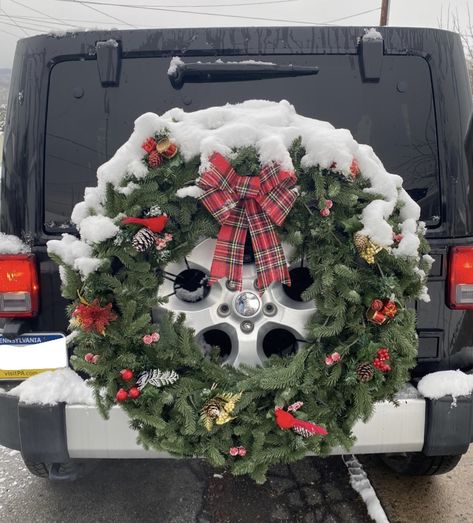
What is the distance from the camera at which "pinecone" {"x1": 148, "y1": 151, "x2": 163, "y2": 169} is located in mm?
2018

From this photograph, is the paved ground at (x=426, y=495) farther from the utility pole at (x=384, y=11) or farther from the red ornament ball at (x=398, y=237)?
the utility pole at (x=384, y=11)

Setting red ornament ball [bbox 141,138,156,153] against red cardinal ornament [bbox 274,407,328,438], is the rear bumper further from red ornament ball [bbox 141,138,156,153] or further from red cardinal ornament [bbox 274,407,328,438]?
red ornament ball [bbox 141,138,156,153]

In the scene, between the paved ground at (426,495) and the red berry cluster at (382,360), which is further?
the paved ground at (426,495)

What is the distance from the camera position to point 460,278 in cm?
236

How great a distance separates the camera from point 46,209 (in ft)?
7.73

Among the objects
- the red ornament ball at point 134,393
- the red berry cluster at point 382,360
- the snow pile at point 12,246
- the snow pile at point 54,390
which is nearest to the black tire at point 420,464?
the red berry cluster at point 382,360

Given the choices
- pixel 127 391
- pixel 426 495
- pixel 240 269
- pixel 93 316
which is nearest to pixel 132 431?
pixel 127 391

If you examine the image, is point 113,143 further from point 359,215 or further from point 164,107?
point 359,215

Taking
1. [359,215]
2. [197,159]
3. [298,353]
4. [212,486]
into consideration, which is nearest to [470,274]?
[359,215]

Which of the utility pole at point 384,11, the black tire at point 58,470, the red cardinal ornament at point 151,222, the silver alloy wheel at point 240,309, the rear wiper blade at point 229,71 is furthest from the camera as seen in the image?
the utility pole at point 384,11

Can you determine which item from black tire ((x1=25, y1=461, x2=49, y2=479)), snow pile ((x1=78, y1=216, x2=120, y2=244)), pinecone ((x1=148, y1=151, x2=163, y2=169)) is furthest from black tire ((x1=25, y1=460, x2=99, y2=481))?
pinecone ((x1=148, y1=151, x2=163, y2=169))

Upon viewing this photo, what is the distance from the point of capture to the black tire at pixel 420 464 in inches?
110

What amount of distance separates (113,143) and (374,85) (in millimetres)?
1125

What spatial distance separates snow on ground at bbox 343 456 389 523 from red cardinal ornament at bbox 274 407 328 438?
3.34ft
